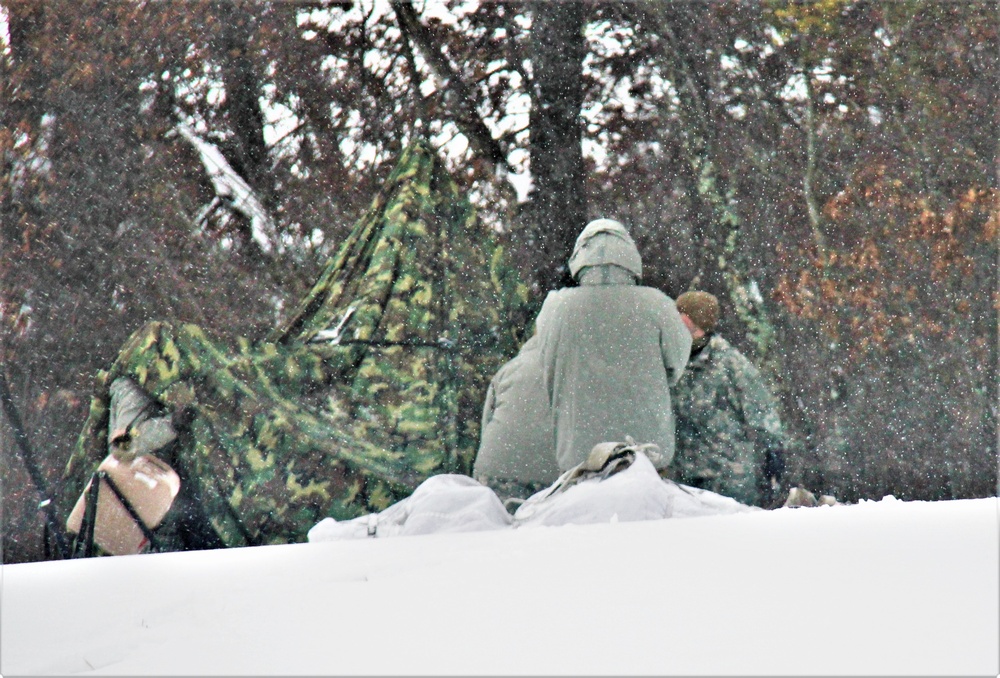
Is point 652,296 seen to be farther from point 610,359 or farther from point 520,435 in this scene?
point 520,435

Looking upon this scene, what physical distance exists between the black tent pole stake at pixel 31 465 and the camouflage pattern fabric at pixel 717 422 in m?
2.48

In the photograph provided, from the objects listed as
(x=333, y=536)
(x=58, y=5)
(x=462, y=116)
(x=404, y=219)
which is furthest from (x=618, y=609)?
(x=58, y=5)

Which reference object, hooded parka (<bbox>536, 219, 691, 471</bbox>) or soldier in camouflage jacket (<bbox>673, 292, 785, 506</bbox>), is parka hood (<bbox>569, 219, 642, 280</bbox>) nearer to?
hooded parka (<bbox>536, 219, 691, 471</bbox>)

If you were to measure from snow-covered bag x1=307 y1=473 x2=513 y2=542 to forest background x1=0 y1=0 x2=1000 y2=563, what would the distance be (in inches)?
37.5

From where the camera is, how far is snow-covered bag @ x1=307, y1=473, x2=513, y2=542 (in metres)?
3.58

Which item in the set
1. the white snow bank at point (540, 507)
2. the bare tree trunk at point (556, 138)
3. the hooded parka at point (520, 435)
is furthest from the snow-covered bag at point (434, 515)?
the bare tree trunk at point (556, 138)

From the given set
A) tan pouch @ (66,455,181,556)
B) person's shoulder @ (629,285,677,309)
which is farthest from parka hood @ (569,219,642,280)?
tan pouch @ (66,455,181,556)

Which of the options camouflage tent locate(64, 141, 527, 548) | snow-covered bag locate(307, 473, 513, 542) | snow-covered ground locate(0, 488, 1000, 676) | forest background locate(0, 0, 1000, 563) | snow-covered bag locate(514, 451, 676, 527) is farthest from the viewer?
forest background locate(0, 0, 1000, 563)

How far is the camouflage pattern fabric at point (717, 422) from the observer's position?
173 inches

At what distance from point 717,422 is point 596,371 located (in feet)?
2.29

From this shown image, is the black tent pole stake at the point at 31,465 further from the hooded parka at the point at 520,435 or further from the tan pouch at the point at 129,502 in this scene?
the hooded parka at the point at 520,435

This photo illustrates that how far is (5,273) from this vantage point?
4.28 m

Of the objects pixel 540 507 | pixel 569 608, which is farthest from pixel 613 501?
pixel 569 608

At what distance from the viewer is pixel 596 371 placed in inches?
158
